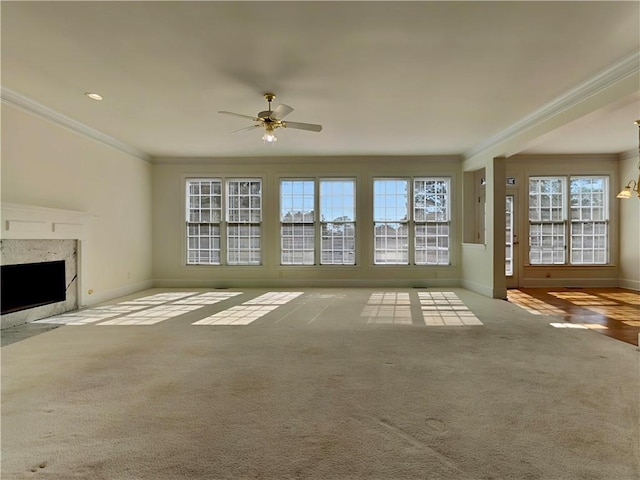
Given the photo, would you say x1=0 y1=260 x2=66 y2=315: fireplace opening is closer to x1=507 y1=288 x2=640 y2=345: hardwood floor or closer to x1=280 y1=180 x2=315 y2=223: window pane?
x1=280 y1=180 x2=315 y2=223: window pane

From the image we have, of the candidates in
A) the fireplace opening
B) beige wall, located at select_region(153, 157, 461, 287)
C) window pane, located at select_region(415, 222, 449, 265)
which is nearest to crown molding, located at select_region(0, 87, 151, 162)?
beige wall, located at select_region(153, 157, 461, 287)

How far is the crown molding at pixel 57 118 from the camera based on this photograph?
4391mm

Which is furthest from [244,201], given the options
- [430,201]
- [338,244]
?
[430,201]

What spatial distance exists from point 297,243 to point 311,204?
94cm

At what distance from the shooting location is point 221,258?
26.8ft

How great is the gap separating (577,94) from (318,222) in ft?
16.8

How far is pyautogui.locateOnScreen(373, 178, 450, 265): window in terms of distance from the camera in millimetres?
8070

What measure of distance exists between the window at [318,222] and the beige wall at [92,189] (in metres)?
3.01

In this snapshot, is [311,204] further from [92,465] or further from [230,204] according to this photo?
[92,465]

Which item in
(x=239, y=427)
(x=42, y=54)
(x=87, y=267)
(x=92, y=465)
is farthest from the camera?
(x=87, y=267)

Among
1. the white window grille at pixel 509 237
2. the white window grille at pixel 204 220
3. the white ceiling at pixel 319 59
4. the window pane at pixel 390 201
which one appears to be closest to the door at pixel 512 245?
the white window grille at pixel 509 237

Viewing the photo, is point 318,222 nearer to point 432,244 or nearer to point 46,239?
point 432,244

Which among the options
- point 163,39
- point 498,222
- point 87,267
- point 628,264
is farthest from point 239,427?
point 628,264

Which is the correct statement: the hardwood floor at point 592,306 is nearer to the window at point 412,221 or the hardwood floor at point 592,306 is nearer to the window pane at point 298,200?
the window at point 412,221
